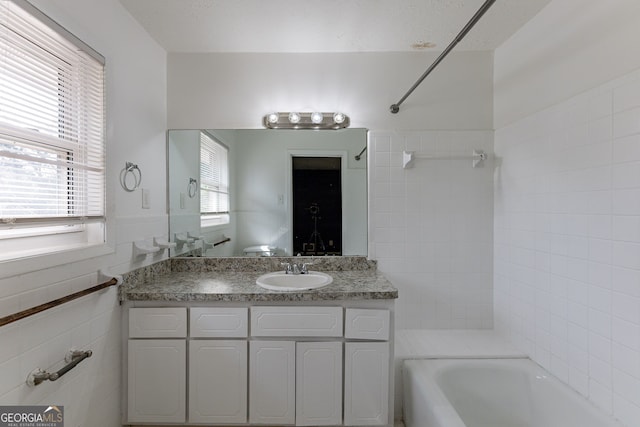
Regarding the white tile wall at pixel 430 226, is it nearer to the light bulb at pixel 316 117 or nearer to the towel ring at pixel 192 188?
the light bulb at pixel 316 117

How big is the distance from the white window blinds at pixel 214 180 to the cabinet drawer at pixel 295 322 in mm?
910

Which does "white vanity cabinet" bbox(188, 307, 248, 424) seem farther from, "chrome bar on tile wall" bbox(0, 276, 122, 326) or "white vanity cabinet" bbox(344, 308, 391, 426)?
"white vanity cabinet" bbox(344, 308, 391, 426)

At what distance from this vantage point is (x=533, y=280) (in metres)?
1.84

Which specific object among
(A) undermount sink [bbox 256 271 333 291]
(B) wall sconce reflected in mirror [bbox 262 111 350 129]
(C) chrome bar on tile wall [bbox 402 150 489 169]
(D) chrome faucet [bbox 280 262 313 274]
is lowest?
(A) undermount sink [bbox 256 271 333 291]

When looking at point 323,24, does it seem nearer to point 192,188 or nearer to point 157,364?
point 192,188

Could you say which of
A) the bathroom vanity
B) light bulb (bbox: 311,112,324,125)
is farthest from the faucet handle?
light bulb (bbox: 311,112,324,125)

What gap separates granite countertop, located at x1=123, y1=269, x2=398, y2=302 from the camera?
1.68 metres

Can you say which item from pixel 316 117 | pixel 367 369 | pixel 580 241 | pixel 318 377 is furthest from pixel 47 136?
pixel 580 241

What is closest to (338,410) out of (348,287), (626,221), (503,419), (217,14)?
(348,287)

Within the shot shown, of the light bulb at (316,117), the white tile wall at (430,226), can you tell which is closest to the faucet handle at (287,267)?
the white tile wall at (430,226)

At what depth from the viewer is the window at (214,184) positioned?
2.23 meters

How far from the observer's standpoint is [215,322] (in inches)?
66.5

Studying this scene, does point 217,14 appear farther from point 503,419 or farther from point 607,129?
point 503,419

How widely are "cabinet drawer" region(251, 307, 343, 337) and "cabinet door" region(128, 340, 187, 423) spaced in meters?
0.45
